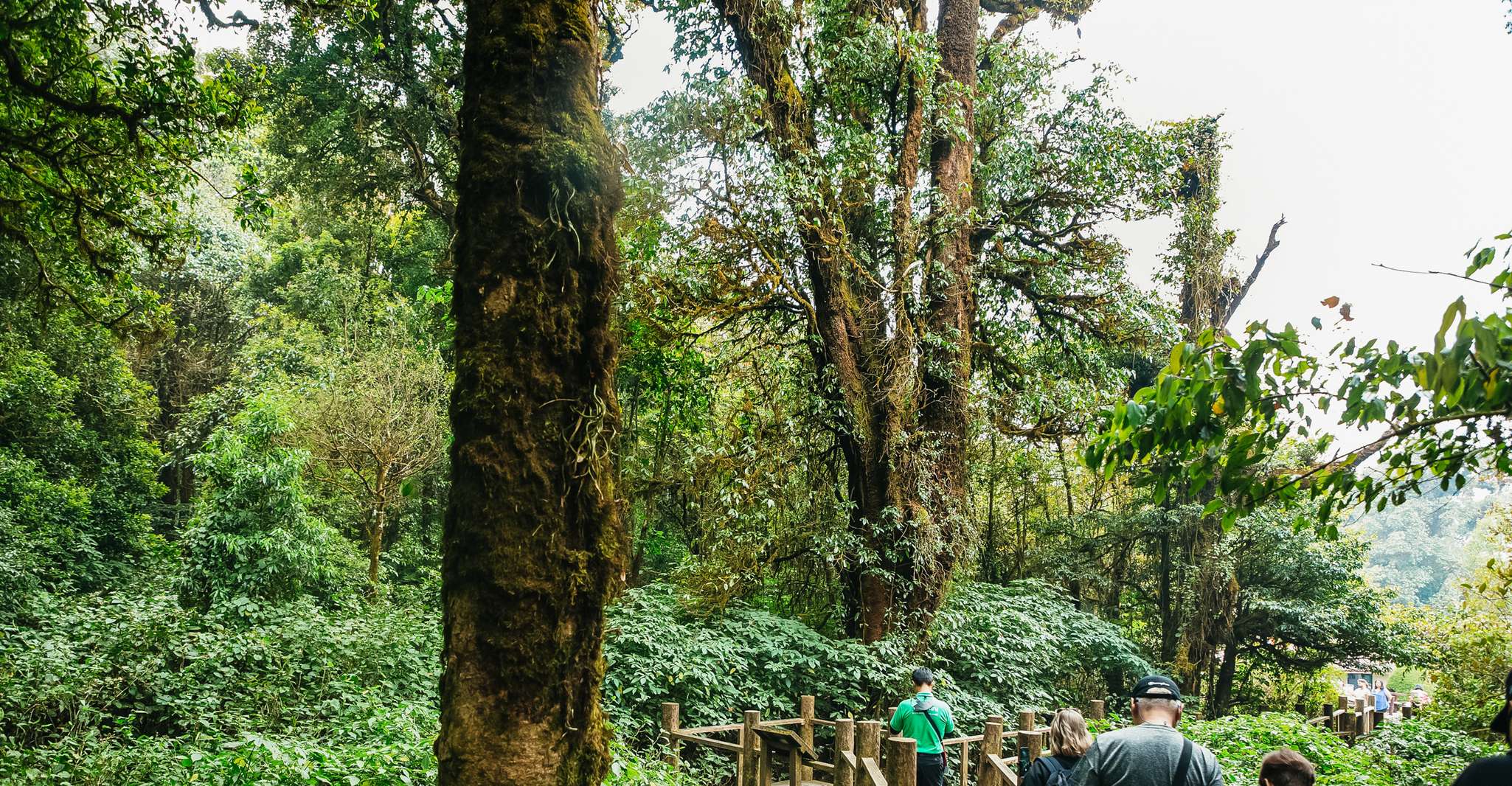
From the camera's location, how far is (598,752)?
2.78 metres

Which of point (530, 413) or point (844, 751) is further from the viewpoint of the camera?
point (844, 751)

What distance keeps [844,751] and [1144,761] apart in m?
3.40

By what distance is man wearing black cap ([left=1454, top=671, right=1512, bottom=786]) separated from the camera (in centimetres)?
277

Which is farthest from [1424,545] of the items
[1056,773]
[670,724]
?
[1056,773]

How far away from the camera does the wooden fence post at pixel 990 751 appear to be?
643 centimetres

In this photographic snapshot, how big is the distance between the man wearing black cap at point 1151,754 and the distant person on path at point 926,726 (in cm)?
352

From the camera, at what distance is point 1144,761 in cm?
384

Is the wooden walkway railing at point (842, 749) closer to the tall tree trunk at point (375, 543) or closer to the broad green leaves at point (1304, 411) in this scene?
the broad green leaves at point (1304, 411)

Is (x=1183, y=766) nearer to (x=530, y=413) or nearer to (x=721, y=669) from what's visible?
(x=530, y=413)

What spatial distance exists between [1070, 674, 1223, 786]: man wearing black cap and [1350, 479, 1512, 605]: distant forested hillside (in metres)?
79.7

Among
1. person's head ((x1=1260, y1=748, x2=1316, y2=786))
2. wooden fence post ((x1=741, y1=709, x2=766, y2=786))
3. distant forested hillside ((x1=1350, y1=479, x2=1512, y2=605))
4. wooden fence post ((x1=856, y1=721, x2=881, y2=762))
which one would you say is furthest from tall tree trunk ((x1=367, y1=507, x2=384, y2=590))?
distant forested hillside ((x1=1350, y1=479, x2=1512, y2=605))

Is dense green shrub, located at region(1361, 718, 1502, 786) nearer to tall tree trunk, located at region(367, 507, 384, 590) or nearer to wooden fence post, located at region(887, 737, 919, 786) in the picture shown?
wooden fence post, located at region(887, 737, 919, 786)

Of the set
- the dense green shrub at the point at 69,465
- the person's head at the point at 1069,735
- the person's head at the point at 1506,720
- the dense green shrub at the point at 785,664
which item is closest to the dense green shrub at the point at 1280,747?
the dense green shrub at the point at 785,664

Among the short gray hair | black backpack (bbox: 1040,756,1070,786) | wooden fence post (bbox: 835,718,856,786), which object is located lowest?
wooden fence post (bbox: 835,718,856,786)
